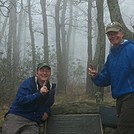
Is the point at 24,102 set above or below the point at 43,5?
below

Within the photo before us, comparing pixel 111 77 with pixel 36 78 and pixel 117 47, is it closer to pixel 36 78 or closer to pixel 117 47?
pixel 117 47

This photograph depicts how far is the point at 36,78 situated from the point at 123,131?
1719mm

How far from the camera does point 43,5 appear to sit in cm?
2061

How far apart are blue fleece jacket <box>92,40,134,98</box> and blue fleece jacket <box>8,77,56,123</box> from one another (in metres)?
1.17

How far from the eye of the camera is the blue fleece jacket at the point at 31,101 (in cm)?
504

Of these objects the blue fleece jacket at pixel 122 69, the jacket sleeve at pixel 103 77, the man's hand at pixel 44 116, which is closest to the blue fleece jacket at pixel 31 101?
the man's hand at pixel 44 116

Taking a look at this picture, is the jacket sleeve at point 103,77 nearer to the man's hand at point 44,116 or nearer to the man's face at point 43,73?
the man's face at point 43,73

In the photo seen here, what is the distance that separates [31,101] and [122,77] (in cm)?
150

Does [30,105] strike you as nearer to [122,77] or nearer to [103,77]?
[103,77]

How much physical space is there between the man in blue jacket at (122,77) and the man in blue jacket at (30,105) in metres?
1.13

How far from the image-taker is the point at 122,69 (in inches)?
180

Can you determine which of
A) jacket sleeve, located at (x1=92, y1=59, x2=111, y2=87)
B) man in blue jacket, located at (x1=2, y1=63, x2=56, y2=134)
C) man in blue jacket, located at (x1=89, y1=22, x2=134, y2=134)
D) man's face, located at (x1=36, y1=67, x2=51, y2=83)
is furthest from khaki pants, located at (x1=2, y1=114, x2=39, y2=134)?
man in blue jacket, located at (x1=89, y1=22, x2=134, y2=134)

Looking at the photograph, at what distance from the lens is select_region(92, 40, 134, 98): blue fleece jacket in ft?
14.9

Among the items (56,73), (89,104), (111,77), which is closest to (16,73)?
(56,73)
